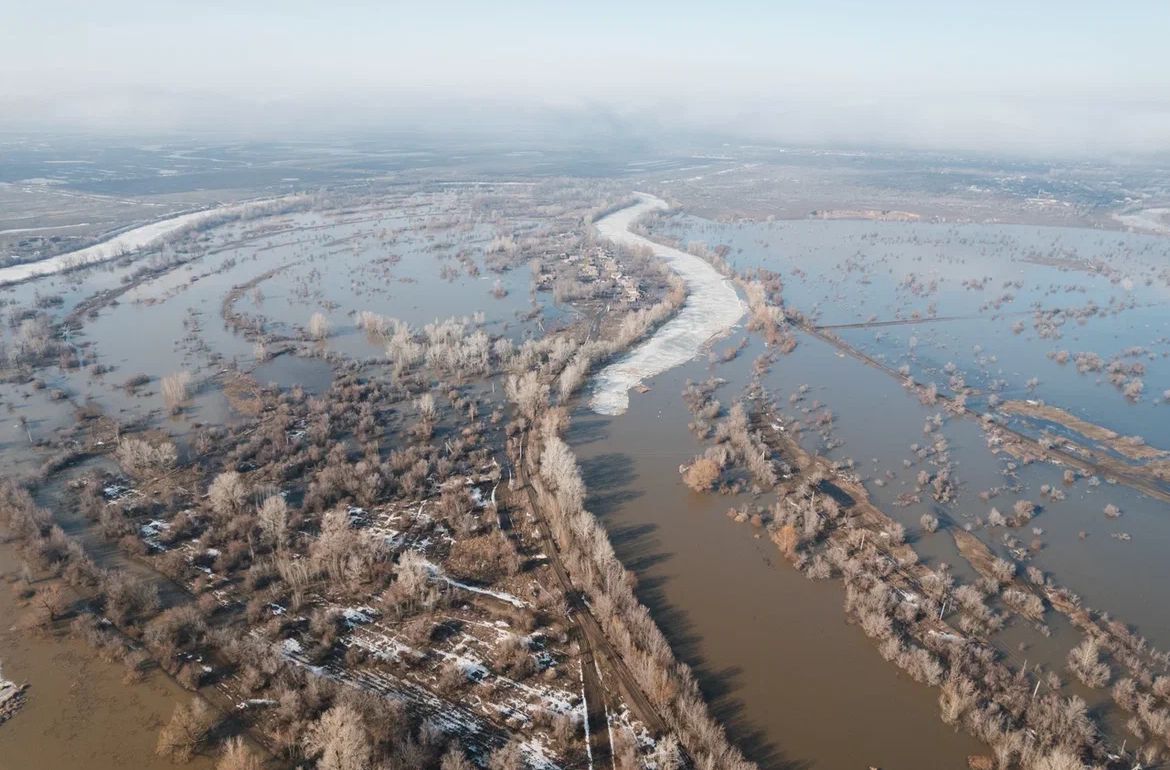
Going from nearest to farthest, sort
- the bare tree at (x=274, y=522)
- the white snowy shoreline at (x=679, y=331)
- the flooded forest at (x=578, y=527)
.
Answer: the flooded forest at (x=578, y=527) < the bare tree at (x=274, y=522) < the white snowy shoreline at (x=679, y=331)

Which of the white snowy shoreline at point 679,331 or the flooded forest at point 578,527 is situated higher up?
the white snowy shoreline at point 679,331

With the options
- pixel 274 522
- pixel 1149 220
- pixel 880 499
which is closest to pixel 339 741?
pixel 274 522

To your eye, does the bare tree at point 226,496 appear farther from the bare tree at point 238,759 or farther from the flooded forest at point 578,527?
the bare tree at point 238,759

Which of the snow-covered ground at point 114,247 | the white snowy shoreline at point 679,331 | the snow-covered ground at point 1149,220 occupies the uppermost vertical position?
the snow-covered ground at point 1149,220

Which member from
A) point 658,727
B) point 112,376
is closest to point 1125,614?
point 658,727

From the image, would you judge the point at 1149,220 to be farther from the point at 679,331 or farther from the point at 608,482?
the point at 608,482

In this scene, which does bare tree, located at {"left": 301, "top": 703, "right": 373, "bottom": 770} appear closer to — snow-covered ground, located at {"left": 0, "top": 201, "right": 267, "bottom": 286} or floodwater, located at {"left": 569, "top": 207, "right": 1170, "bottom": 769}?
Result: floodwater, located at {"left": 569, "top": 207, "right": 1170, "bottom": 769}

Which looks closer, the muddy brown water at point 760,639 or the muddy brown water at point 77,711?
the muddy brown water at point 77,711

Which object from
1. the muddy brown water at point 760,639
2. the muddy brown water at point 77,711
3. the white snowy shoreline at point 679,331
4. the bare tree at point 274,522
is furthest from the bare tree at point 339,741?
the white snowy shoreline at point 679,331

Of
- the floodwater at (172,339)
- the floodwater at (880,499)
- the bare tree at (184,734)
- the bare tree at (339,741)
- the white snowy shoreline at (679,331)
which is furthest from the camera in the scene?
the white snowy shoreline at (679,331)
